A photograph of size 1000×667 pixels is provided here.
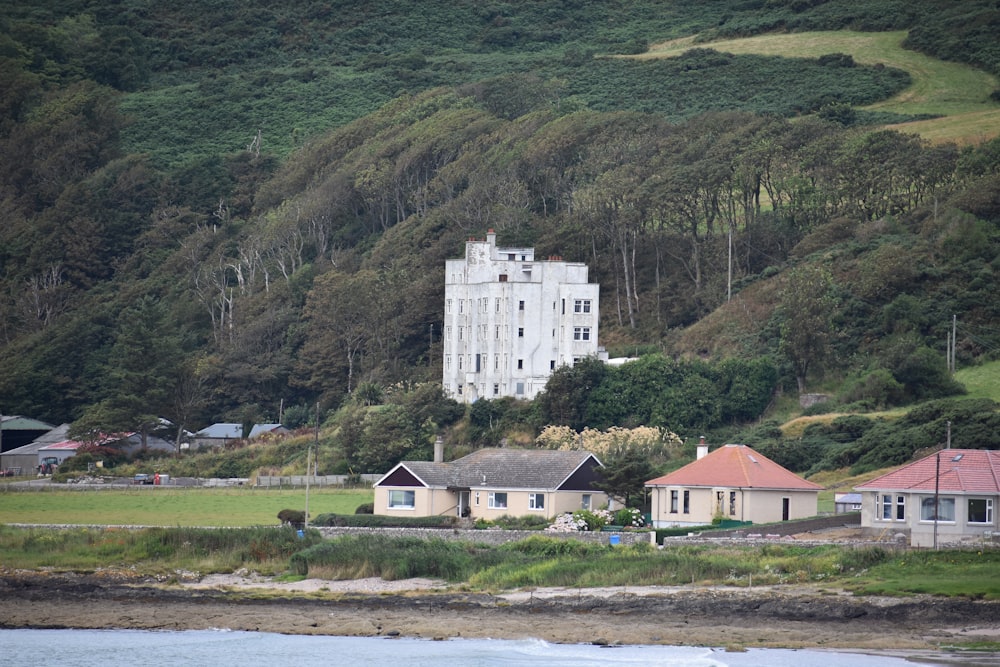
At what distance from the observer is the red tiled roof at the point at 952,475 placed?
54.2 m

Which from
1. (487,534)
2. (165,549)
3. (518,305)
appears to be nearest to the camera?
(165,549)

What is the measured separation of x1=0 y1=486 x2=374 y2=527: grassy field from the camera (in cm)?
6706

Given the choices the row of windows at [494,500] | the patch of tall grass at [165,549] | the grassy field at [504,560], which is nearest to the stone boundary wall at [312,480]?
the row of windows at [494,500]

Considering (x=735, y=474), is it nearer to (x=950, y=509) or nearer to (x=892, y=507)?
(x=892, y=507)

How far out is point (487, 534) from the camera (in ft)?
192

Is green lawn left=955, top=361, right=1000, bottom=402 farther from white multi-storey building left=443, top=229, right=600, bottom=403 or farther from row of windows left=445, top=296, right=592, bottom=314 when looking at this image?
row of windows left=445, top=296, right=592, bottom=314

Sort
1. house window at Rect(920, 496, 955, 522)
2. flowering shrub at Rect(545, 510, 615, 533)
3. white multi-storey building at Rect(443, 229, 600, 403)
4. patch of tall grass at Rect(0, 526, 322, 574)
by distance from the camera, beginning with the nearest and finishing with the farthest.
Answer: house window at Rect(920, 496, 955, 522) < patch of tall grass at Rect(0, 526, 322, 574) < flowering shrub at Rect(545, 510, 615, 533) < white multi-storey building at Rect(443, 229, 600, 403)

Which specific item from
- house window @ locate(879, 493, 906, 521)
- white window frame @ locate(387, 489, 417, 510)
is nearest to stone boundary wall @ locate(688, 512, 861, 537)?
house window @ locate(879, 493, 906, 521)

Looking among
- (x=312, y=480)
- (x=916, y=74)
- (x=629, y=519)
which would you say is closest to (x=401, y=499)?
(x=629, y=519)

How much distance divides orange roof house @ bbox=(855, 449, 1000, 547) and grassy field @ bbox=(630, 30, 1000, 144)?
53.4 metres

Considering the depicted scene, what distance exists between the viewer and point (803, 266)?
91.6 metres

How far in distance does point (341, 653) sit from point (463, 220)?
66.2 meters

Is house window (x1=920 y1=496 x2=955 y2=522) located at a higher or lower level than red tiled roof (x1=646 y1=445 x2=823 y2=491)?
lower

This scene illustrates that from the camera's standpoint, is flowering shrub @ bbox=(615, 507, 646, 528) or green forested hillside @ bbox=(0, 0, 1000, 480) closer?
flowering shrub @ bbox=(615, 507, 646, 528)
